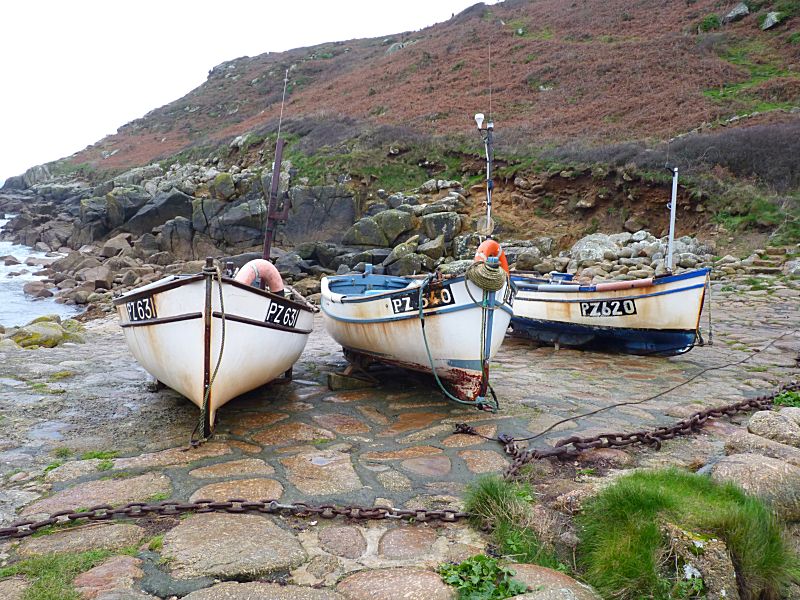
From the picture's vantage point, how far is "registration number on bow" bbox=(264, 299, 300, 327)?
525 centimetres

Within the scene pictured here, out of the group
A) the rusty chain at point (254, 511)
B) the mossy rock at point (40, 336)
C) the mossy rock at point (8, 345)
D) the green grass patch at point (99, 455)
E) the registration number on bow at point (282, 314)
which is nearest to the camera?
the rusty chain at point (254, 511)

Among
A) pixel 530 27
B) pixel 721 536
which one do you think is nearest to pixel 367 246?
pixel 721 536

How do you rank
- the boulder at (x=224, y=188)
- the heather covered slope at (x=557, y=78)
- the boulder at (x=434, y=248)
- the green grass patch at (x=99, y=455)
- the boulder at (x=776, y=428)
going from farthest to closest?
the boulder at (x=224, y=188), the heather covered slope at (x=557, y=78), the boulder at (x=434, y=248), the green grass patch at (x=99, y=455), the boulder at (x=776, y=428)

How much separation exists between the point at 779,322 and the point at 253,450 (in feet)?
32.8

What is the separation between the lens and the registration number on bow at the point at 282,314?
5.25m

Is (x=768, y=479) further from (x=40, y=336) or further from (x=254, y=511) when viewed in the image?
(x=40, y=336)

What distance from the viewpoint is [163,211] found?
86.9ft

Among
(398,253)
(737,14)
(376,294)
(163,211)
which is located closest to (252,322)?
(376,294)

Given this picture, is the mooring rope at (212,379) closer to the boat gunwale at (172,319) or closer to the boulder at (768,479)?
the boat gunwale at (172,319)

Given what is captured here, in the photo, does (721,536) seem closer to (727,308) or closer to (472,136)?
(727,308)

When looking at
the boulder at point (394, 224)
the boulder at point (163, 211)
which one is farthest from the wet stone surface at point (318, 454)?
Result: the boulder at point (163, 211)

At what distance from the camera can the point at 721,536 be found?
2.47 metres

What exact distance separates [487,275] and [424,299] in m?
0.73

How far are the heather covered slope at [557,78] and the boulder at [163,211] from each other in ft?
30.6
